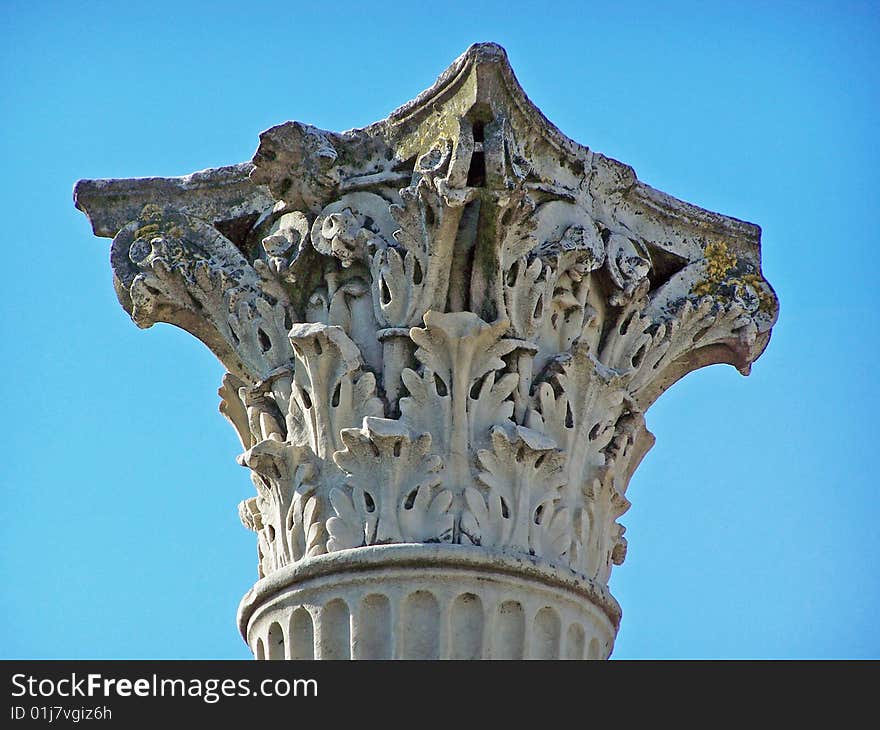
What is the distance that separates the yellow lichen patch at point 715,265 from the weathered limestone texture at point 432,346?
52mm

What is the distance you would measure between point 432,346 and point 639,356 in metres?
1.71

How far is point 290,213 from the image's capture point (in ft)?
37.7

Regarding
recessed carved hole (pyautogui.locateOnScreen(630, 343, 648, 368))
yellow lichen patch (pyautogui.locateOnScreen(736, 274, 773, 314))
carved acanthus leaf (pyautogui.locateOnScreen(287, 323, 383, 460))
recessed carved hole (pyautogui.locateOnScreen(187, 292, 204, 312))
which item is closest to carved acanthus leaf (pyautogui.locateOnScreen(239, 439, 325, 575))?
carved acanthus leaf (pyautogui.locateOnScreen(287, 323, 383, 460))

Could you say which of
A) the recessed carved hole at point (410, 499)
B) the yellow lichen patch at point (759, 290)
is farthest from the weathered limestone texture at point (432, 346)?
the yellow lichen patch at point (759, 290)

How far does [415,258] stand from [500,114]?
3.51 feet

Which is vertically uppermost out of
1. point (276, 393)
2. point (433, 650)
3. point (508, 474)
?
point (276, 393)

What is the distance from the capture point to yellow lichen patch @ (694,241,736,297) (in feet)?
39.7

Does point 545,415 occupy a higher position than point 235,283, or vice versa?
point 235,283

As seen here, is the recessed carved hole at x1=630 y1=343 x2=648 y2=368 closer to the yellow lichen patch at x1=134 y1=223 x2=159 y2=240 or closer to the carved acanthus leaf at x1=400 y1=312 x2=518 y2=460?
the carved acanthus leaf at x1=400 y1=312 x2=518 y2=460

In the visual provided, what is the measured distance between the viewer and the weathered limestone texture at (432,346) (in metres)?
10.2

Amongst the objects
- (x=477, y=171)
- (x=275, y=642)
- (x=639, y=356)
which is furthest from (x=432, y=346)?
(x=275, y=642)

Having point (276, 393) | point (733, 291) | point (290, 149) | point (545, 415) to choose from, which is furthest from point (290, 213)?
point (733, 291)

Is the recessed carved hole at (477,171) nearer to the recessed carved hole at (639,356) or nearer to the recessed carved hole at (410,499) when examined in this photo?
the recessed carved hole at (639,356)

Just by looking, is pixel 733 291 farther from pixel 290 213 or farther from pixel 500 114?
pixel 290 213
